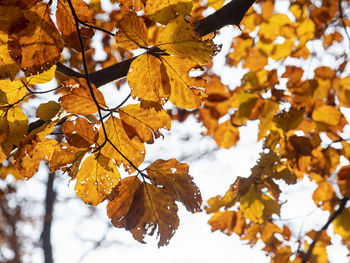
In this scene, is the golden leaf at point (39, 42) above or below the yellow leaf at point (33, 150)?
above

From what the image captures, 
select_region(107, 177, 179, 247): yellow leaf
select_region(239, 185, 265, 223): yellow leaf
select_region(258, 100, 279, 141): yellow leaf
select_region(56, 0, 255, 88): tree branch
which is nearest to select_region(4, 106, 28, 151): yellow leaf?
select_region(56, 0, 255, 88): tree branch

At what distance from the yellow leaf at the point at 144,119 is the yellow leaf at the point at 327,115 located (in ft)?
1.47

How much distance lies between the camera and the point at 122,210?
2.37 ft

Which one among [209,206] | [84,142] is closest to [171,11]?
[84,142]

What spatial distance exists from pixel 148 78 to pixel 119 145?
0.18 m

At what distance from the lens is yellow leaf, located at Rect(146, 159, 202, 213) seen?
716 mm

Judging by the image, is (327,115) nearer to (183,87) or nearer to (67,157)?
(183,87)

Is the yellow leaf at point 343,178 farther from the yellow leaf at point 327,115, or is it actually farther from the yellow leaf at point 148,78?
the yellow leaf at point 148,78

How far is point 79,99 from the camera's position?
2.12 ft

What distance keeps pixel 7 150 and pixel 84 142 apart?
0.15 metres

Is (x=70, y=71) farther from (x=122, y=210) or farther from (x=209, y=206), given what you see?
(x=209, y=206)

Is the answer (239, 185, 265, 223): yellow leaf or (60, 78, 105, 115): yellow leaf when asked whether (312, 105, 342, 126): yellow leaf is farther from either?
(60, 78, 105, 115): yellow leaf

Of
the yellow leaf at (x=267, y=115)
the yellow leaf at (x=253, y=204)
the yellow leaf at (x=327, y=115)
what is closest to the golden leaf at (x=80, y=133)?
the yellow leaf at (x=267, y=115)

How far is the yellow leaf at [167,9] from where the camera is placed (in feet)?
2.09
